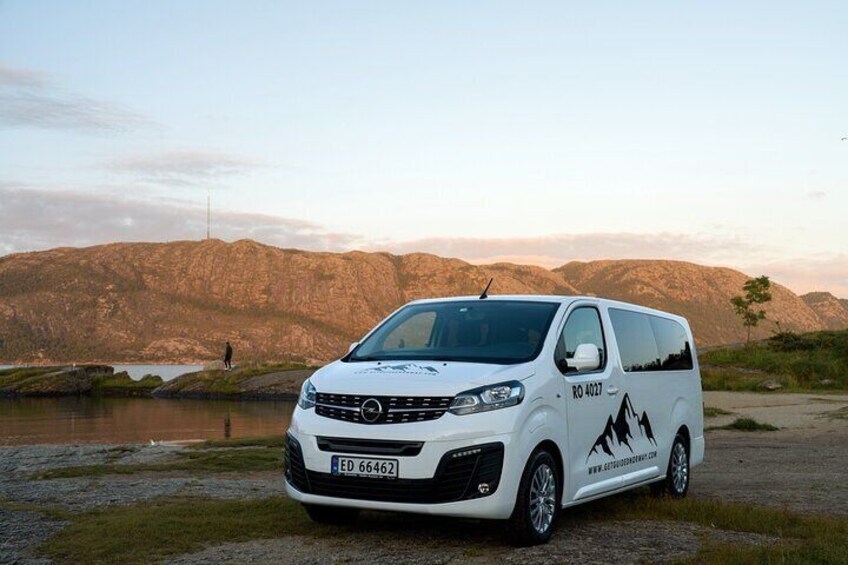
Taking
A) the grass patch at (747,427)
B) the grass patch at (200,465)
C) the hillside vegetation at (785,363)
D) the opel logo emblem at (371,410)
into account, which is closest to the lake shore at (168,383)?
the hillside vegetation at (785,363)

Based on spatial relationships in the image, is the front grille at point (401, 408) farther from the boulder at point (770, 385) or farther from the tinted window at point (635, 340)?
the boulder at point (770, 385)

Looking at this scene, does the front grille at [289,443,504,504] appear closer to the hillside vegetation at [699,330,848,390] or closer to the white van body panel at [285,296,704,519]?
the white van body panel at [285,296,704,519]

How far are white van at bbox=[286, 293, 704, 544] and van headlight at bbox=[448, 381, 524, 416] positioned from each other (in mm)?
10

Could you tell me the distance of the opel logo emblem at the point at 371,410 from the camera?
25.7 feet

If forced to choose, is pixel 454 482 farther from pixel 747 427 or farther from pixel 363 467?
pixel 747 427

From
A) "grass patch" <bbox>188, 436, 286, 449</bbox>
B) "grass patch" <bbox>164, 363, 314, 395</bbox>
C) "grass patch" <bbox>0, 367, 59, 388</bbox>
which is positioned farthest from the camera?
"grass patch" <bbox>0, 367, 59, 388</bbox>

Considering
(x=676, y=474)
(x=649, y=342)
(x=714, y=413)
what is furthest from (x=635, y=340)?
(x=714, y=413)

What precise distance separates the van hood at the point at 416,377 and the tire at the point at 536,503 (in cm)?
74

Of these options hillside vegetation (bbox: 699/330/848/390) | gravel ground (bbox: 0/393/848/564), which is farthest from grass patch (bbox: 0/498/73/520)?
hillside vegetation (bbox: 699/330/848/390)

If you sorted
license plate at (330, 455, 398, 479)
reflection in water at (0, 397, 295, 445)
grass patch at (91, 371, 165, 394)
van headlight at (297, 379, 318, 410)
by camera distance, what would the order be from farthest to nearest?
grass patch at (91, 371, 165, 394)
reflection in water at (0, 397, 295, 445)
van headlight at (297, 379, 318, 410)
license plate at (330, 455, 398, 479)

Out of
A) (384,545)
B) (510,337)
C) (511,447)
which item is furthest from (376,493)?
(510,337)

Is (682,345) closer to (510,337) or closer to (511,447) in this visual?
(510,337)

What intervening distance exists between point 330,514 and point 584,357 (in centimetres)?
266

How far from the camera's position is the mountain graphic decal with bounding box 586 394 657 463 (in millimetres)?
9430
